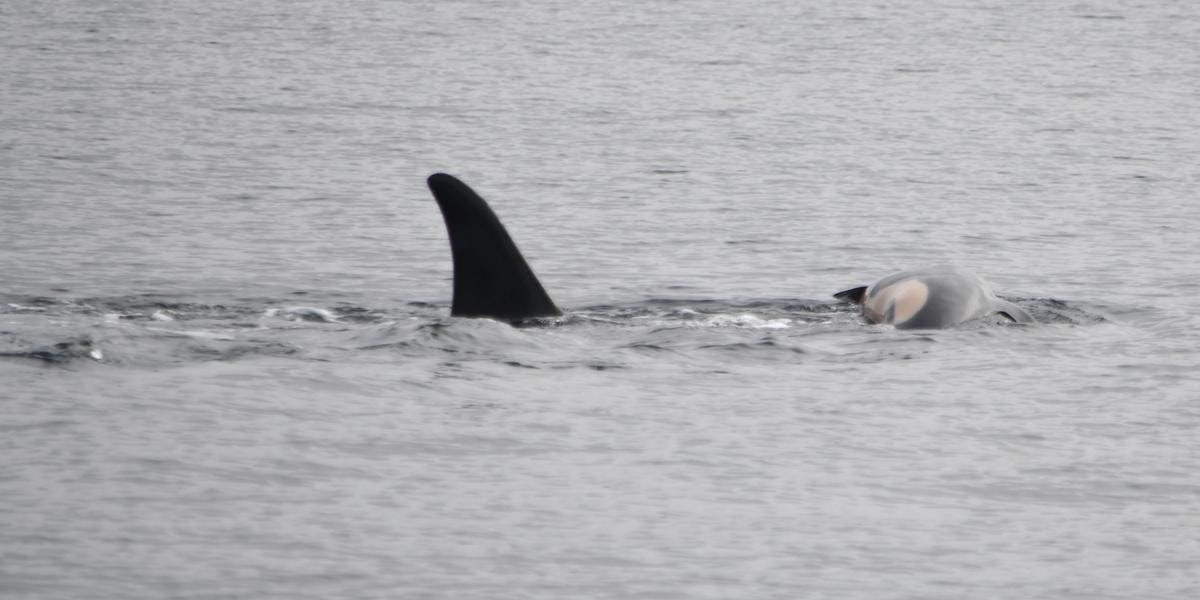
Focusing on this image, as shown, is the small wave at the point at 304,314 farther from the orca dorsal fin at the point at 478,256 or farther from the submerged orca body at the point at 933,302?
the submerged orca body at the point at 933,302

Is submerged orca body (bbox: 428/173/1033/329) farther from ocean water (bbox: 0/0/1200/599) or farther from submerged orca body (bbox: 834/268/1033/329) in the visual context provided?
ocean water (bbox: 0/0/1200/599)

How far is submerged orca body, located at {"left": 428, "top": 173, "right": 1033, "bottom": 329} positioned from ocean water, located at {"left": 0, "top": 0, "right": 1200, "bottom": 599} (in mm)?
200

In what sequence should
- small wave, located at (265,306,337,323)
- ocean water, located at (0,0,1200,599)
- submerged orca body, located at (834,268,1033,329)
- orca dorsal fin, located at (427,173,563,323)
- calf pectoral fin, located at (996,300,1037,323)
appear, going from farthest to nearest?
small wave, located at (265,306,337,323), calf pectoral fin, located at (996,300,1037,323), submerged orca body, located at (834,268,1033,329), orca dorsal fin, located at (427,173,563,323), ocean water, located at (0,0,1200,599)

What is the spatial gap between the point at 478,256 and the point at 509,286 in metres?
0.36

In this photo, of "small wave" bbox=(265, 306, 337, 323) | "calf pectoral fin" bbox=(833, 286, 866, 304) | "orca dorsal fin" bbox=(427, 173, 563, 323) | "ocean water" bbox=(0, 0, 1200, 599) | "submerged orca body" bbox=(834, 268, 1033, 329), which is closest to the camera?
"ocean water" bbox=(0, 0, 1200, 599)

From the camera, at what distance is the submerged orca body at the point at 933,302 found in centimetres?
1462

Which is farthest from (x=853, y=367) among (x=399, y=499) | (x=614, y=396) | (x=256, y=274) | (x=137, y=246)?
(x=137, y=246)

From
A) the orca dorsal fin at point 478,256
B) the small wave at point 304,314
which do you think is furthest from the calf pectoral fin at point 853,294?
the small wave at point 304,314

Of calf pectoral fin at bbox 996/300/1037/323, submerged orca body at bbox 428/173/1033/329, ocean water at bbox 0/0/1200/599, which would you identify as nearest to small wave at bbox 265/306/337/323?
ocean water at bbox 0/0/1200/599

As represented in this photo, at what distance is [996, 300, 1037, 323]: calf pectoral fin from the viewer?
49.3 ft

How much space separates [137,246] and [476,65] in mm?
24906

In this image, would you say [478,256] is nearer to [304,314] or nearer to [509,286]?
[509,286]

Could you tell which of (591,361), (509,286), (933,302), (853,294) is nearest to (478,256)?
(509,286)

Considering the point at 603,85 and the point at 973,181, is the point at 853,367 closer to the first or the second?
the point at 973,181
